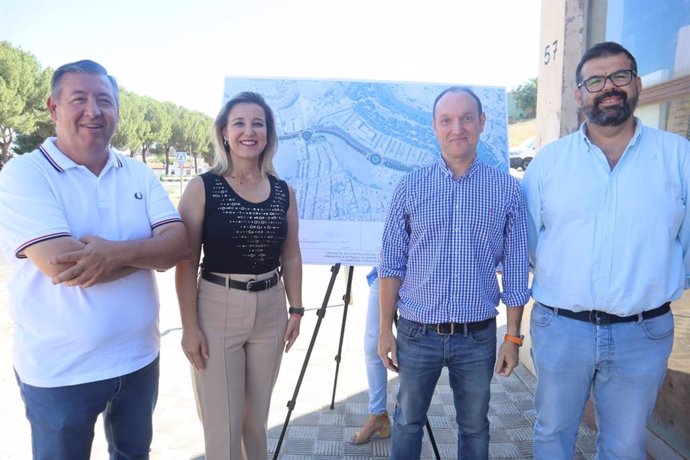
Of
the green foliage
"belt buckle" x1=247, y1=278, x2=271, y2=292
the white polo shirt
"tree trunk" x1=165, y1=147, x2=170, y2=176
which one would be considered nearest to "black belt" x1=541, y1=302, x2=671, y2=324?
"belt buckle" x1=247, y1=278, x2=271, y2=292

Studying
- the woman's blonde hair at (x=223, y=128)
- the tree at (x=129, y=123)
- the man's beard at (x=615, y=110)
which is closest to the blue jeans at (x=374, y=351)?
the woman's blonde hair at (x=223, y=128)

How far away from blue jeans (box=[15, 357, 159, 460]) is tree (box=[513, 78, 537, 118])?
5497 cm

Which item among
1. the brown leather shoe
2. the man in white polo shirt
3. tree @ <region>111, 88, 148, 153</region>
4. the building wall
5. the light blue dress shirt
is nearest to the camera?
the man in white polo shirt

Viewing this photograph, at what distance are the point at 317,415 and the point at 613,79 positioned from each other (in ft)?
9.42

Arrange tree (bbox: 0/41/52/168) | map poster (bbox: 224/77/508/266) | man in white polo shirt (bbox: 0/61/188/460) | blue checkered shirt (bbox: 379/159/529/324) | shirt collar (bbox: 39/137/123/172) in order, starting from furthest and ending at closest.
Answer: tree (bbox: 0/41/52/168), map poster (bbox: 224/77/508/266), blue checkered shirt (bbox: 379/159/529/324), shirt collar (bbox: 39/137/123/172), man in white polo shirt (bbox: 0/61/188/460)

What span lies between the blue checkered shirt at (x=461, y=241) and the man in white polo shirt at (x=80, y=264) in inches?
39.8

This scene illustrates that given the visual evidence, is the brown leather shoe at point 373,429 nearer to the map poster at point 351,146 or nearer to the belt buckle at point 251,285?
the map poster at point 351,146

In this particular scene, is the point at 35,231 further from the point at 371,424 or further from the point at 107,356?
the point at 371,424

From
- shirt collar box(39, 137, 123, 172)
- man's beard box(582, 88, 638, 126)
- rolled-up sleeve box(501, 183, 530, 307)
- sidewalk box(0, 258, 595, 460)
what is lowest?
sidewalk box(0, 258, 595, 460)

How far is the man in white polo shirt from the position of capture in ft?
5.13

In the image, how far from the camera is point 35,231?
153 cm

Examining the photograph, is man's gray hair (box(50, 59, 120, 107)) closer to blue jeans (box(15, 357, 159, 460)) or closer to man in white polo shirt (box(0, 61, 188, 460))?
man in white polo shirt (box(0, 61, 188, 460))

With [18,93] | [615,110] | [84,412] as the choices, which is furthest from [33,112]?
[615,110]

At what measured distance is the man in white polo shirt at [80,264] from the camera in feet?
5.13
